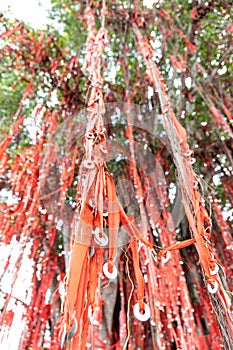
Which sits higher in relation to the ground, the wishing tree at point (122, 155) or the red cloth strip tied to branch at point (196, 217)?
the wishing tree at point (122, 155)

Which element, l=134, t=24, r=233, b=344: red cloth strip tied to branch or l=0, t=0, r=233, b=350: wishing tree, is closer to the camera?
l=134, t=24, r=233, b=344: red cloth strip tied to branch

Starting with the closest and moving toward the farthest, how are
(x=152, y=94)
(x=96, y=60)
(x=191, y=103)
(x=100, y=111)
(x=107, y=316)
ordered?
(x=100, y=111) → (x=96, y=60) → (x=107, y=316) → (x=152, y=94) → (x=191, y=103)

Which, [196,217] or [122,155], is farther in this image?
[122,155]

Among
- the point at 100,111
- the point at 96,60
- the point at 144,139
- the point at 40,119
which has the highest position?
the point at 40,119

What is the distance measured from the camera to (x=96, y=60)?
870 mm

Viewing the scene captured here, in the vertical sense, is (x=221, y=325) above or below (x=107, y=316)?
below

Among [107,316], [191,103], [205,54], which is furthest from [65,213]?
[205,54]

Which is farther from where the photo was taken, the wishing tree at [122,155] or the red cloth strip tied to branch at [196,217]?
the wishing tree at [122,155]

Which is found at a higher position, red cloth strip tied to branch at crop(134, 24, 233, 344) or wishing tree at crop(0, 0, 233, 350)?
wishing tree at crop(0, 0, 233, 350)

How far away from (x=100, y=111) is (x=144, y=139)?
1411 mm

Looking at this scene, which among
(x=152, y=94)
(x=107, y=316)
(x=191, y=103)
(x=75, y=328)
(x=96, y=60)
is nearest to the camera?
(x=75, y=328)

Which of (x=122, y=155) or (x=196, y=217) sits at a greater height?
(x=122, y=155)

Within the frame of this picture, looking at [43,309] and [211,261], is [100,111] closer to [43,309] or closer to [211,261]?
[211,261]

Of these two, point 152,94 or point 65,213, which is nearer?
point 65,213
